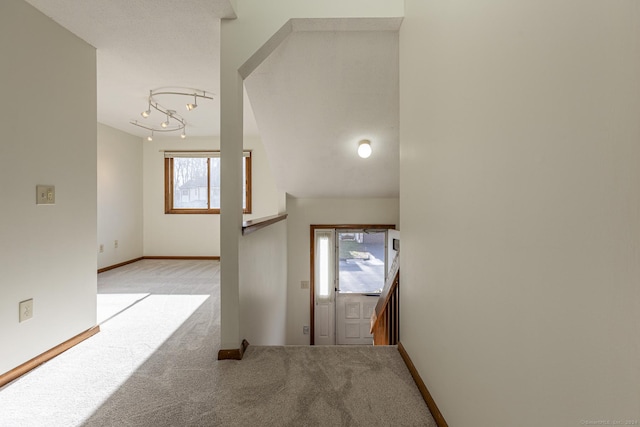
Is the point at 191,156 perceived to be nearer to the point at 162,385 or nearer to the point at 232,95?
the point at 232,95

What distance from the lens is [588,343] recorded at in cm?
59

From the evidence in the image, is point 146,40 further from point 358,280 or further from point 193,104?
point 358,280

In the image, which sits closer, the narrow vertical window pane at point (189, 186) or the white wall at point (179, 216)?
the white wall at point (179, 216)

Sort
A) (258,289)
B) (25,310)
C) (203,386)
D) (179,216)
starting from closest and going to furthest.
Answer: (203,386) → (25,310) → (258,289) → (179,216)

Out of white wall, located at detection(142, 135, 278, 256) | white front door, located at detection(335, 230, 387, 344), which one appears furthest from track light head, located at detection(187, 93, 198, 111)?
white front door, located at detection(335, 230, 387, 344)

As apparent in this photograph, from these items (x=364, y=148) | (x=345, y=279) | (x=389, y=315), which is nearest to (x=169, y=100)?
(x=364, y=148)

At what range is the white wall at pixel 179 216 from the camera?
6.00 meters

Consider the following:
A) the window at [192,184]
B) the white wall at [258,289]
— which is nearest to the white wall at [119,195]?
the window at [192,184]

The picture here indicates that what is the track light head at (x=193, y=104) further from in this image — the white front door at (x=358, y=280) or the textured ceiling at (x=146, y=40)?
the white front door at (x=358, y=280)

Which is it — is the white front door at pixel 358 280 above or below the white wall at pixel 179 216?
below

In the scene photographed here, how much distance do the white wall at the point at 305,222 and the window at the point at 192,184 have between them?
1.33 meters

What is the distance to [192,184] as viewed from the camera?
241 inches

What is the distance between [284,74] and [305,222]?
113 inches

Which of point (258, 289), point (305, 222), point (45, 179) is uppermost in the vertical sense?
point (45, 179)
